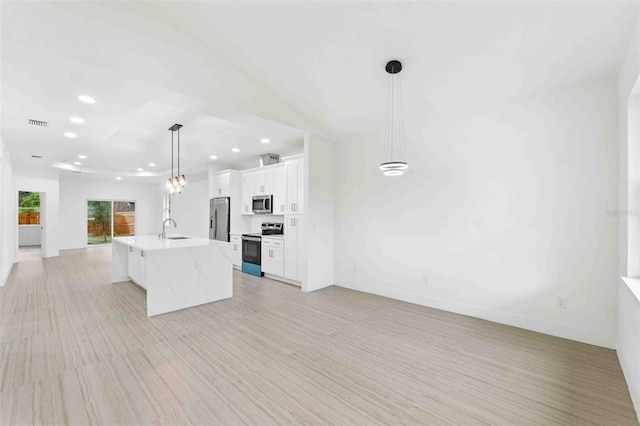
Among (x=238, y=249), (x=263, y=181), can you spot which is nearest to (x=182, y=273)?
(x=238, y=249)

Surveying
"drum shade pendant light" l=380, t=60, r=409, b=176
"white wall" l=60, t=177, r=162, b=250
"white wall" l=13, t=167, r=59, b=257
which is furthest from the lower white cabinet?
"white wall" l=60, t=177, r=162, b=250

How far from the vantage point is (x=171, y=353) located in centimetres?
278

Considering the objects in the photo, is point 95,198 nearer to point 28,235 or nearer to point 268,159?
point 28,235

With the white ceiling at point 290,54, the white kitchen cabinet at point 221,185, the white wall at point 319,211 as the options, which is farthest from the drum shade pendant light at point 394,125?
the white kitchen cabinet at point 221,185

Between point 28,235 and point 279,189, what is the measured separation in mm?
12367

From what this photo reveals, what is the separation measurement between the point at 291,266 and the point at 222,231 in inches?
109

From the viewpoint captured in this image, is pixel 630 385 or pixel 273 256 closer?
pixel 630 385

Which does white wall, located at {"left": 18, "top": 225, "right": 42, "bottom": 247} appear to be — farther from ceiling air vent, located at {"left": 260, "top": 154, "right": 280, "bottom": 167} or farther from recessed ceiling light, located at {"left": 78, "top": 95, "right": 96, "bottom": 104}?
recessed ceiling light, located at {"left": 78, "top": 95, "right": 96, "bottom": 104}

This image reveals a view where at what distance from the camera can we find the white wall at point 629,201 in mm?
2193

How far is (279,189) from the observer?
604 centimetres

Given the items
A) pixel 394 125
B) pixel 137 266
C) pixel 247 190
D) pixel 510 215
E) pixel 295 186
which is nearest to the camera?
pixel 510 215

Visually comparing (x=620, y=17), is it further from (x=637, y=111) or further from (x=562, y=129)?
(x=562, y=129)

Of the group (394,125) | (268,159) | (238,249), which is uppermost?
(394,125)

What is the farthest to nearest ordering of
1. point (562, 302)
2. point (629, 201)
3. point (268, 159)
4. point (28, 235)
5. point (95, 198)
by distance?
1. point (28, 235)
2. point (95, 198)
3. point (268, 159)
4. point (562, 302)
5. point (629, 201)
